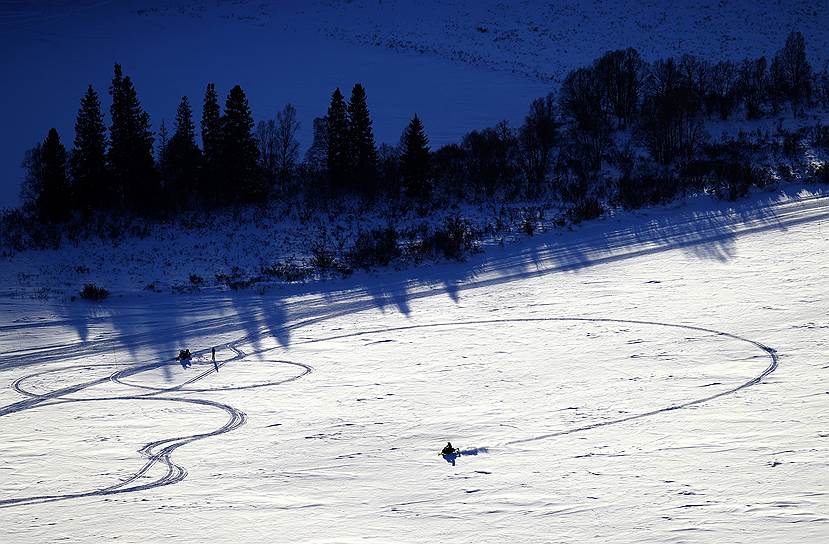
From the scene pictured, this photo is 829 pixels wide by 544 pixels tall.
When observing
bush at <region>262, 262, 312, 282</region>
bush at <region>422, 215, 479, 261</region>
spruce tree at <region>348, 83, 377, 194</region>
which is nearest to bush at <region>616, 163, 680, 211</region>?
bush at <region>422, 215, 479, 261</region>

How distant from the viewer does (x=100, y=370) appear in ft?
52.4

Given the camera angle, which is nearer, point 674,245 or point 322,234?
point 674,245

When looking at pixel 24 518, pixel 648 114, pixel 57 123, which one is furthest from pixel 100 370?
pixel 57 123

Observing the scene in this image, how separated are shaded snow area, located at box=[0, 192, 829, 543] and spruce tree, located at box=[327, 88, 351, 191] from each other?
19.3 m

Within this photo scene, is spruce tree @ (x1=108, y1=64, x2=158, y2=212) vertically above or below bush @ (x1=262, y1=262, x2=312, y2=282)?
above

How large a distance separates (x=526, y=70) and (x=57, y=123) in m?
38.6

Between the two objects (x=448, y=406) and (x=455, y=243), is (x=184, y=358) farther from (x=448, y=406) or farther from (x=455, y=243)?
(x=455, y=243)

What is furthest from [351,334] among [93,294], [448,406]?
[93,294]

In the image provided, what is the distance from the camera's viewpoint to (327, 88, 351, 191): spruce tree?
41000 mm

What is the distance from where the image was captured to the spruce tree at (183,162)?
1642 inches

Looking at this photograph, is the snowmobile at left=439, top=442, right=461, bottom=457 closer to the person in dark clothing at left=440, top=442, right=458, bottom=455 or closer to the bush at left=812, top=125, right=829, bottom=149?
the person in dark clothing at left=440, top=442, right=458, bottom=455

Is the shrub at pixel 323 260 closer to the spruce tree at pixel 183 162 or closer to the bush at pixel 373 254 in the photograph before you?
the bush at pixel 373 254

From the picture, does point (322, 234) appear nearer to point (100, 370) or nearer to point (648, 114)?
point (100, 370)

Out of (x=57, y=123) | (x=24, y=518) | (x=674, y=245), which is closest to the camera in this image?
(x=24, y=518)
